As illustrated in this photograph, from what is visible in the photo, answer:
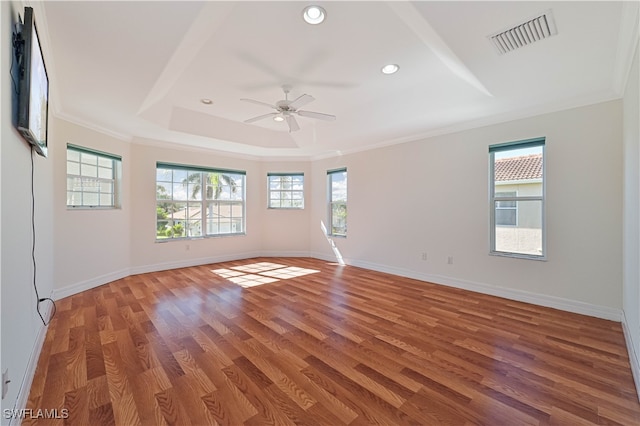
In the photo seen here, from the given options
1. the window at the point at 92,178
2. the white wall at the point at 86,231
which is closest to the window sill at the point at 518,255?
the white wall at the point at 86,231

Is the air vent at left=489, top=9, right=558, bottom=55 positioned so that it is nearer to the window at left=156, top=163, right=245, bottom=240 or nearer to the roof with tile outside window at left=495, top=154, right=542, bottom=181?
the roof with tile outside window at left=495, top=154, right=542, bottom=181

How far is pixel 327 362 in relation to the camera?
6.98 feet

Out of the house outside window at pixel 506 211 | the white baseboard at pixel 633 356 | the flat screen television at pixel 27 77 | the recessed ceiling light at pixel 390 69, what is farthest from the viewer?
the house outside window at pixel 506 211

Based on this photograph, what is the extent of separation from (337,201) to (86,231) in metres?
4.39

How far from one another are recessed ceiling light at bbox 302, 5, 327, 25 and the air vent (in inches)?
50.9

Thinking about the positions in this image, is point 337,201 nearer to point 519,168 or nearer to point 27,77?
point 519,168

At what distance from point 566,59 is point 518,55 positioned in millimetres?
460

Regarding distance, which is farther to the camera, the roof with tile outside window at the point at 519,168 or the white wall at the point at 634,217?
the roof with tile outside window at the point at 519,168

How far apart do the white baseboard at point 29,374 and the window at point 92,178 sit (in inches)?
79.1

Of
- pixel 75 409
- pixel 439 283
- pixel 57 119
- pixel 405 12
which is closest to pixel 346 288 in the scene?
pixel 439 283

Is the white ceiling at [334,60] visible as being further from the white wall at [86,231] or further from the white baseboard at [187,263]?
the white baseboard at [187,263]

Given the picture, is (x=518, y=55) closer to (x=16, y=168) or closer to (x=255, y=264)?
(x=16, y=168)

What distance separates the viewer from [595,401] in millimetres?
1715

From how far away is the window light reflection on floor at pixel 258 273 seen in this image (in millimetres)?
4422
